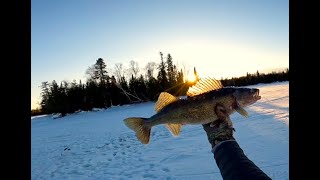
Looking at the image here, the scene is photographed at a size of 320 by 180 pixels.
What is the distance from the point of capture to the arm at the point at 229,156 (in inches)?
77.5

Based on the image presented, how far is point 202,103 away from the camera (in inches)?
101

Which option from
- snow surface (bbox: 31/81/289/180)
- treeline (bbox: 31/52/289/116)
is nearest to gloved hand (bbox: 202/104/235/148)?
snow surface (bbox: 31/81/289/180)

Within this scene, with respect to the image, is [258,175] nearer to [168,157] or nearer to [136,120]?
[136,120]

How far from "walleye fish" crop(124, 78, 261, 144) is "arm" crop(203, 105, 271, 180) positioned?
10 centimetres

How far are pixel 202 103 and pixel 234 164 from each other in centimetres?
61

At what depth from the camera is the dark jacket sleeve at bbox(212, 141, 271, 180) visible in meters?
1.95

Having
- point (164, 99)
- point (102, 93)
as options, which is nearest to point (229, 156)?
point (164, 99)

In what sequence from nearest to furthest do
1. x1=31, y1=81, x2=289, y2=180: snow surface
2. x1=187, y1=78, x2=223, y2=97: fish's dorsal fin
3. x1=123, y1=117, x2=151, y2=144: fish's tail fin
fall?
x1=187, y1=78, x2=223, y2=97: fish's dorsal fin < x1=123, y1=117, x2=151, y2=144: fish's tail fin < x1=31, y1=81, x2=289, y2=180: snow surface

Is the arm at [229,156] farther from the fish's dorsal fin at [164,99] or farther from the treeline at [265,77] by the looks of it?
the treeline at [265,77]

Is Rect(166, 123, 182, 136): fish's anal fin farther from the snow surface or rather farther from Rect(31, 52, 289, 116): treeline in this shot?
Rect(31, 52, 289, 116): treeline

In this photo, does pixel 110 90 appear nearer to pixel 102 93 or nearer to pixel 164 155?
pixel 102 93
